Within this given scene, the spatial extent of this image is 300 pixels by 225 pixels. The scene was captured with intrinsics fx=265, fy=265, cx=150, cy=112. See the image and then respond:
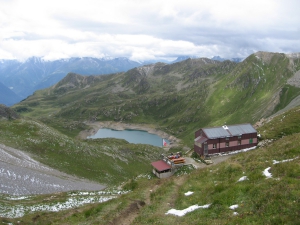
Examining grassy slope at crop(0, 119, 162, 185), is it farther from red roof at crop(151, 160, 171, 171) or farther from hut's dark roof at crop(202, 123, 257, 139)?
hut's dark roof at crop(202, 123, 257, 139)

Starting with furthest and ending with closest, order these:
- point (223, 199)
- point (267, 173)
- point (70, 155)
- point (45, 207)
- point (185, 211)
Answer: point (70, 155) < point (45, 207) < point (267, 173) < point (185, 211) < point (223, 199)

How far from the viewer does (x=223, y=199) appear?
70.7ft

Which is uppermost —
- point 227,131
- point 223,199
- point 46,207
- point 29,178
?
point 227,131

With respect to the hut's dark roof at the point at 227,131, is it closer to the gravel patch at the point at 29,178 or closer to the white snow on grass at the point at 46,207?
the white snow on grass at the point at 46,207

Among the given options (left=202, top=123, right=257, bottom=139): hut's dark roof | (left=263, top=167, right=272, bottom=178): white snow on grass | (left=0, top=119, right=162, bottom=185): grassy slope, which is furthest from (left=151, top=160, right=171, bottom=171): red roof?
(left=0, top=119, right=162, bottom=185): grassy slope

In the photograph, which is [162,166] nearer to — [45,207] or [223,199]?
[45,207]

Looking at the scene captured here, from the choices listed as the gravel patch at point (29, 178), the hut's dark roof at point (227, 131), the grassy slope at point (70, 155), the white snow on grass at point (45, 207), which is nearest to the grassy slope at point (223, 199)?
the white snow on grass at point (45, 207)

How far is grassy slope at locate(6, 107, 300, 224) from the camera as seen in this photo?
56.9ft

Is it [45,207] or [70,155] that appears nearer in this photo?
[45,207]

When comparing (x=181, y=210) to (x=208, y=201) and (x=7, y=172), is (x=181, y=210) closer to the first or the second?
(x=208, y=201)

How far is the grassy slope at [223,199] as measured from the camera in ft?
56.9

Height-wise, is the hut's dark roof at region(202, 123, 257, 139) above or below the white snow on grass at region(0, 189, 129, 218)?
above

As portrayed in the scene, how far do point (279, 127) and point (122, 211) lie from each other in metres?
45.1

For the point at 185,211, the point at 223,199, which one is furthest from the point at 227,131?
the point at 223,199
